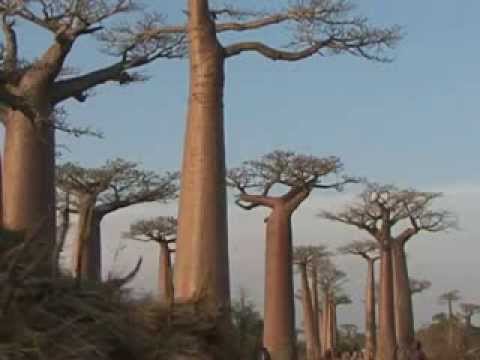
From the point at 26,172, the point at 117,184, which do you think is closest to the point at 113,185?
the point at 117,184

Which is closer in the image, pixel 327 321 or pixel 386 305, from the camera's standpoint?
pixel 386 305

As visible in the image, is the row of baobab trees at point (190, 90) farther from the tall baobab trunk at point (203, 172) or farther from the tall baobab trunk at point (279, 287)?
the tall baobab trunk at point (279, 287)

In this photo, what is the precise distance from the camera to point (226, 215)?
7996 mm

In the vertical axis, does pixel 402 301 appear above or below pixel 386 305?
above

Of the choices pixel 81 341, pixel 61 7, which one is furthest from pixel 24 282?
pixel 61 7

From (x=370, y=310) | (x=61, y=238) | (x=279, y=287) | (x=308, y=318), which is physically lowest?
(x=61, y=238)

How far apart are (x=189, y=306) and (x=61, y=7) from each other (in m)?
5.15

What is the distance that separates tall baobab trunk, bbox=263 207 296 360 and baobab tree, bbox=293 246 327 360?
281 inches

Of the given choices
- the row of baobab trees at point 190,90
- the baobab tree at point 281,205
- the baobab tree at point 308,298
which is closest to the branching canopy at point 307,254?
the baobab tree at point 308,298

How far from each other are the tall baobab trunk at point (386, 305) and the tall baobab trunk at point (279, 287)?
5.83 m

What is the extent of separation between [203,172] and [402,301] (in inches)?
623

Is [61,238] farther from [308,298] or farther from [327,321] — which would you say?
[327,321]

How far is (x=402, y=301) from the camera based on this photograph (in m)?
23.0

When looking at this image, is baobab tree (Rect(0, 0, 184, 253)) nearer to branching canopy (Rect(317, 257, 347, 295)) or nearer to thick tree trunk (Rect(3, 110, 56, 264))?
thick tree trunk (Rect(3, 110, 56, 264))
